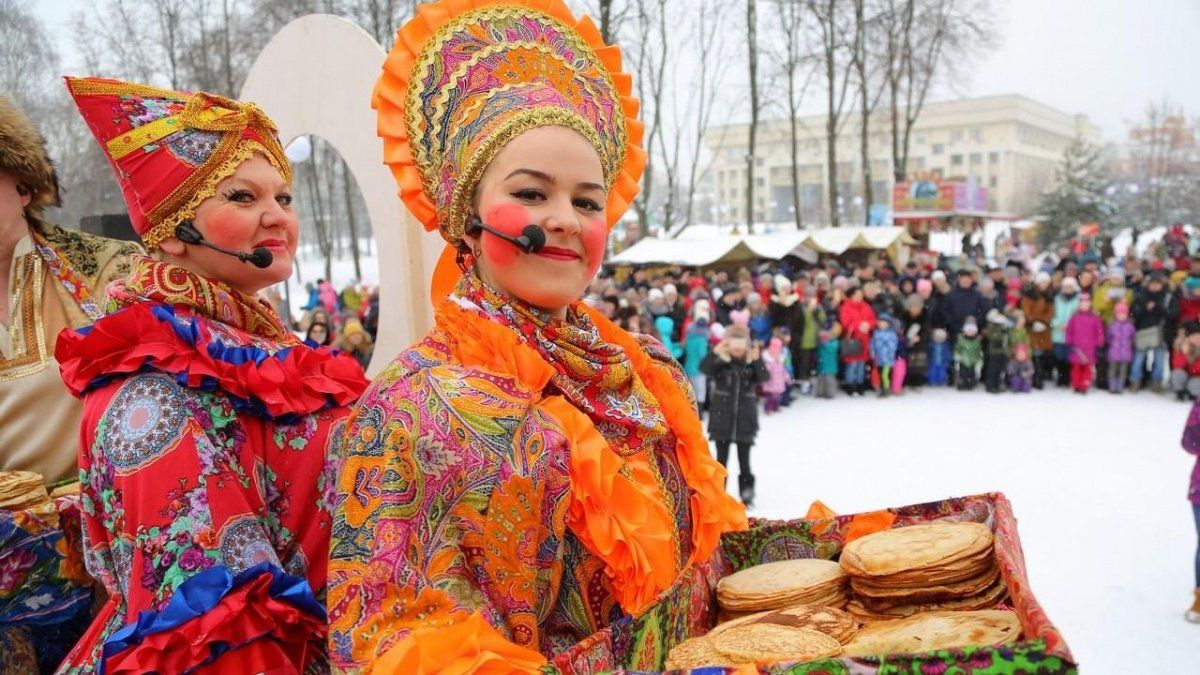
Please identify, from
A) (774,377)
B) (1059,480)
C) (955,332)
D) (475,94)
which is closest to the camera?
(475,94)

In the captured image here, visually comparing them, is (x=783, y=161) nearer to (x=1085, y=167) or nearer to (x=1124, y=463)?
(x=1085, y=167)

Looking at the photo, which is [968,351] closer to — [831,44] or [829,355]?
[829,355]

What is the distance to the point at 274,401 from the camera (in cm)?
182

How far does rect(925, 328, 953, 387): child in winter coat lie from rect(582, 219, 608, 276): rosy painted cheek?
1161 centimetres

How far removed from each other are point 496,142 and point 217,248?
81cm

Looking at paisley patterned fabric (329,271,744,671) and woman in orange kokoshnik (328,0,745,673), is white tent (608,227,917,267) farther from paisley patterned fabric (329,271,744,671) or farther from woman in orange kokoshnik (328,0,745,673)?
paisley patterned fabric (329,271,744,671)

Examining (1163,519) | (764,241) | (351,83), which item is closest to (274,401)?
(351,83)

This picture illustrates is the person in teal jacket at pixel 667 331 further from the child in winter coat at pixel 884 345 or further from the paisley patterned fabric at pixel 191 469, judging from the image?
the paisley patterned fabric at pixel 191 469

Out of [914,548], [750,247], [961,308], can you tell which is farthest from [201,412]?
[750,247]

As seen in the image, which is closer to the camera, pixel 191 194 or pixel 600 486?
pixel 600 486

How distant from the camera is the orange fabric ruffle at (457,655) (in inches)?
48.9

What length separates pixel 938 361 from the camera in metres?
12.4

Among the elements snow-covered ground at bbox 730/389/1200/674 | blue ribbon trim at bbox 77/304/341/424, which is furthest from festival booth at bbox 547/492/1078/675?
snow-covered ground at bbox 730/389/1200/674

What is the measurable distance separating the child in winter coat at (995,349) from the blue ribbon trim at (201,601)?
1200 centimetres
